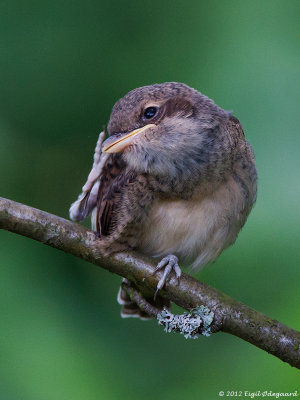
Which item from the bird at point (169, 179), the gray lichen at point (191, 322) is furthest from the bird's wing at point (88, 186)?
the gray lichen at point (191, 322)

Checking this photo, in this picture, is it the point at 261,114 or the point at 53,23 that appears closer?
the point at 261,114

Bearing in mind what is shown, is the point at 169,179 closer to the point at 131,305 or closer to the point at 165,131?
the point at 165,131

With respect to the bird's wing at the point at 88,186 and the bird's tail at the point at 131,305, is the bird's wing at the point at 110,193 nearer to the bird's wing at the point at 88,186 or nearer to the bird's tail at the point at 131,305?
the bird's wing at the point at 88,186

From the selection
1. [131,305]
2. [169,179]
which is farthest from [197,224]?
[131,305]

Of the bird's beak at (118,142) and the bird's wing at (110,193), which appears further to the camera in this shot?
the bird's wing at (110,193)

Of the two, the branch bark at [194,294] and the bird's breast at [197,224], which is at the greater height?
the bird's breast at [197,224]

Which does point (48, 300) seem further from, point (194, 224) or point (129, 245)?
point (194, 224)

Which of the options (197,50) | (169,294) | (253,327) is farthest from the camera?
(197,50)

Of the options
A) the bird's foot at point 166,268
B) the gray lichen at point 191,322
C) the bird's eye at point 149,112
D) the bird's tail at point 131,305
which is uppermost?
the bird's eye at point 149,112

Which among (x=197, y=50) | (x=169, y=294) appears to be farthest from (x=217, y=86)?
(x=169, y=294)
